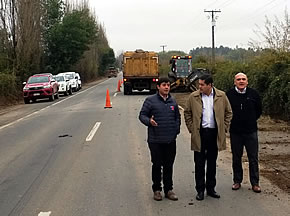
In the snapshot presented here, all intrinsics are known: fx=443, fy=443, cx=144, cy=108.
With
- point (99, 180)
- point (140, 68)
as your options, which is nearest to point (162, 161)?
point (99, 180)

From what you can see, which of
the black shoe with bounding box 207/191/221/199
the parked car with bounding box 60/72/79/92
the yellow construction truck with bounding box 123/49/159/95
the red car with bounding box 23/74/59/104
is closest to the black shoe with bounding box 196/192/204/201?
the black shoe with bounding box 207/191/221/199

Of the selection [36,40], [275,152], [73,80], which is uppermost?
[36,40]

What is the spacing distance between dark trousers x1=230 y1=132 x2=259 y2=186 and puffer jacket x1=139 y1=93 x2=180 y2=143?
3.66 ft

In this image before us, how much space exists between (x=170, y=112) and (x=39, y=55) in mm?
36584

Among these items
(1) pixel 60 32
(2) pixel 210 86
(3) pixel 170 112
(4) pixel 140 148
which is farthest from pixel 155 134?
(1) pixel 60 32

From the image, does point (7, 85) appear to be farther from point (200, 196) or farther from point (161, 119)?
point (200, 196)

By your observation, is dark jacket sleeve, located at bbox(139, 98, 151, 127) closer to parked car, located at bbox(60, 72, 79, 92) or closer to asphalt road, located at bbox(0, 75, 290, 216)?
asphalt road, located at bbox(0, 75, 290, 216)

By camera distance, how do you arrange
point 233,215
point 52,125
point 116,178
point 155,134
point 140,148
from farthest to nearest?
point 52,125, point 140,148, point 116,178, point 155,134, point 233,215

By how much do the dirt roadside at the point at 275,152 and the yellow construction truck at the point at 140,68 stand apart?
16334mm

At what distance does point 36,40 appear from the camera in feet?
127

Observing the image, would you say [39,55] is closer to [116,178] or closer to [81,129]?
[81,129]

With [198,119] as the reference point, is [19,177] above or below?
below

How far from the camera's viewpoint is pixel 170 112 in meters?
6.22

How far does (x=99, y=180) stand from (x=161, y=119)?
196cm
